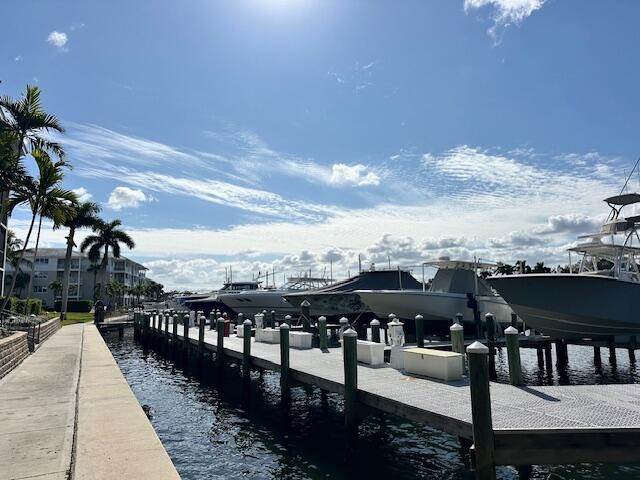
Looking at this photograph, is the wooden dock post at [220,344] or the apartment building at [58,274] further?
the apartment building at [58,274]

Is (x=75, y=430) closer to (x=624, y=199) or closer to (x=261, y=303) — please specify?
(x=624, y=199)

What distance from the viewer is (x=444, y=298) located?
2714 cm

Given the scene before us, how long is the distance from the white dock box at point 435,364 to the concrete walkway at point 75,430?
5.56m

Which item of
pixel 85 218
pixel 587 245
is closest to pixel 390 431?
pixel 587 245

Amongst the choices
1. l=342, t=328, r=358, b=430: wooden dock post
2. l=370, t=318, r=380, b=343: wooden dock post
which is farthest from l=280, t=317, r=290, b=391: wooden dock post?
l=370, t=318, r=380, b=343: wooden dock post

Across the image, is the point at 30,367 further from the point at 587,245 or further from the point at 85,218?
the point at 85,218

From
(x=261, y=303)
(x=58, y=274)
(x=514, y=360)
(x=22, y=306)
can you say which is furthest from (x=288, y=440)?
(x=58, y=274)

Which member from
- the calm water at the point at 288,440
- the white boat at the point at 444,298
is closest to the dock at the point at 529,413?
the calm water at the point at 288,440

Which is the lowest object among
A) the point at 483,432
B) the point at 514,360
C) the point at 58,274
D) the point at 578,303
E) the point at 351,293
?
the point at 483,432

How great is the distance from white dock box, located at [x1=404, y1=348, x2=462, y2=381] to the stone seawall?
10791mm

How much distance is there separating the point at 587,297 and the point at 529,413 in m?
14.2

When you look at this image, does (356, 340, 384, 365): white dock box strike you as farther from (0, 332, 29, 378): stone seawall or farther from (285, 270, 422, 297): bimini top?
(285, 270, 422, 297): bimini top

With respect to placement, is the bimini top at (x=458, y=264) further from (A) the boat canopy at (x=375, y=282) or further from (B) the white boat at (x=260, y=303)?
(B) the white boat at (x=260, y=303)

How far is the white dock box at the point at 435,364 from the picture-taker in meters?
9.35
